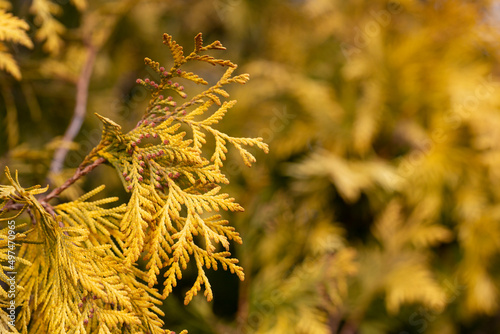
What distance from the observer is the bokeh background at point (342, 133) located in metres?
1.64

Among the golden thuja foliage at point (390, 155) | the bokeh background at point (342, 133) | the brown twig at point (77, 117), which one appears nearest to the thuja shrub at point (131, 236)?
the brown twig at point (77, 117)

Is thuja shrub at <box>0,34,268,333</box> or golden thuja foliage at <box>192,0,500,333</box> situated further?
golden thuja foliage at <box>192,0,500,333</box>

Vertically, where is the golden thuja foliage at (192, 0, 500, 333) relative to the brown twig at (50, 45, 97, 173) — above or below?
above

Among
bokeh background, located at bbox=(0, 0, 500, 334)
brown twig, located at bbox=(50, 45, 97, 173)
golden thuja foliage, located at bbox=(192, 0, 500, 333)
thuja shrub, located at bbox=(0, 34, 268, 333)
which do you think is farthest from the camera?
golden thuja foliage, located at bbox=(192, 0, 500, 333)

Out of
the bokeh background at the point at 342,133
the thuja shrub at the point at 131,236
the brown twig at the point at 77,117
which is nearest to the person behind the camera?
the thuja shrub at the point at 131,236

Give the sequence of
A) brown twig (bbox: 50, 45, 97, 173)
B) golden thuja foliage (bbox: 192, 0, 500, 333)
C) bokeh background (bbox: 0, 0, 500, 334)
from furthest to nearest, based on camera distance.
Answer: golden thuja foliage (bbox: 192, 0, 500, 333), bokeh background (bbox: 0, 0, 500, 334), brown twig (bbox: 50, 45, 97, 173)

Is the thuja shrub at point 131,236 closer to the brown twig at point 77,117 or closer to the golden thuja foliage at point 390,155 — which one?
the brown twig at point 77,117

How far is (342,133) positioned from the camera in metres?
2.06

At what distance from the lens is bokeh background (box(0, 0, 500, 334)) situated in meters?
1.64

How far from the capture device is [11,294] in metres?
0.73

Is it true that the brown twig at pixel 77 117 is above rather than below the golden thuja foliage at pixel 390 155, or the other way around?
below

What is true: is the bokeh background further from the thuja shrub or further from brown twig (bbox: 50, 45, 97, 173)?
the thuja shrub

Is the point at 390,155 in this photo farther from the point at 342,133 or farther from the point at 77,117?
the point at 77,117

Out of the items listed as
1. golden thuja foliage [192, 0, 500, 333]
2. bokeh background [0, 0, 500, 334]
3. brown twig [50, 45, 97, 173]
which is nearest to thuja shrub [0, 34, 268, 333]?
brown twig [50, 45, 97, 173]
